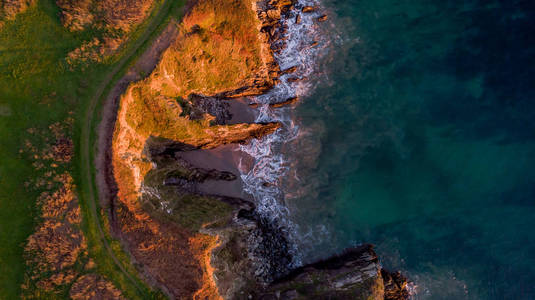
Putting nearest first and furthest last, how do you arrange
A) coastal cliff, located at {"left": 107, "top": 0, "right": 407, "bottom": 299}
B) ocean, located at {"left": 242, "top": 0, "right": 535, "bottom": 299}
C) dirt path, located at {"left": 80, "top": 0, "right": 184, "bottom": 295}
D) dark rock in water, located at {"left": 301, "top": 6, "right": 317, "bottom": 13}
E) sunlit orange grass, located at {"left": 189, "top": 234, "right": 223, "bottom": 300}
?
sunlit orange grass, located at {"left": 189, "top": 234, "right": 223, "bottom": 300} → coastal cliff, located at {"left": 107, "top": 0, "right": 407, "bottom": 299} → dirt path, located at {"left": 80, "top": 0, "right": 184, "bottom": 295} → dark rock in water, located at {"left": 301, "top": 6, "right": 317, "bottom": 13} → ocean, located at {"left": 242, "top": 0, "right": 535, "bottom": 299}

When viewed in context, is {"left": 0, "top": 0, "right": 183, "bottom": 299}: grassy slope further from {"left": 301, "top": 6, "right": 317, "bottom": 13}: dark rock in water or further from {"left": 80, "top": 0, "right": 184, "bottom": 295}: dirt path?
{"left": 301, "top": 6, "right": 317, "bottom": 13}: dark rock in water

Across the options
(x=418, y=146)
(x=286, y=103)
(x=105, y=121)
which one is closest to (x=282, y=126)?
(x=286, y=103)

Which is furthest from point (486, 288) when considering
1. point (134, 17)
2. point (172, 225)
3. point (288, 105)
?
point (134, 17)

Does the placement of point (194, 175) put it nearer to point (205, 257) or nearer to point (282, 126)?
point (205, 257)

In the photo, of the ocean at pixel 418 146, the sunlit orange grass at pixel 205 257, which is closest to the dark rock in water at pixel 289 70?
the ocean at pixel 418 146

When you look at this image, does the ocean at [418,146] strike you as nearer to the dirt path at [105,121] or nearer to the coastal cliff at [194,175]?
the coastal cliff at [194,175]

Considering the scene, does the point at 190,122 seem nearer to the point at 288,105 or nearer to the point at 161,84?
the point at 161,84

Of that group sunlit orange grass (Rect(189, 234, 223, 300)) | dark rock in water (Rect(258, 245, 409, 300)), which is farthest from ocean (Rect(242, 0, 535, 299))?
sunlit orange grass (Rect(189, 234, 223, 300))
